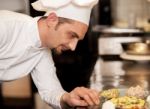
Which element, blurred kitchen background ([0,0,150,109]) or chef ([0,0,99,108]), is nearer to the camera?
chef ([0,0,99,108])

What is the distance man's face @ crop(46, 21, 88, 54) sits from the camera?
4.89 ft

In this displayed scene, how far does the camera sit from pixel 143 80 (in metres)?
1.71

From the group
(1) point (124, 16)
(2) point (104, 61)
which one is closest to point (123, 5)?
(1) point (124, 16)

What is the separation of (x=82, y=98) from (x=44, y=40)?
1.23ft

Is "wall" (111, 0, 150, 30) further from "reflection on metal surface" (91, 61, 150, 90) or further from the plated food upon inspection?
the plated food

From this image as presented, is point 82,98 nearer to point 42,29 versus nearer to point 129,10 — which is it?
point 42,29

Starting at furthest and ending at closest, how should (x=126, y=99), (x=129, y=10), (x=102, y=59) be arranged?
(x=129, y=10)
(x=102, y=59)
(x=126, y=99)

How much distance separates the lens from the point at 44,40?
160 cm

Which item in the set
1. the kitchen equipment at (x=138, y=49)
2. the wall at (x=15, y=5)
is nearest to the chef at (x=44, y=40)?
the kitchen equipment at (x=138, y=49)

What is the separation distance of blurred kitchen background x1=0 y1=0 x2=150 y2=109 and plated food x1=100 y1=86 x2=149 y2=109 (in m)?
0.16

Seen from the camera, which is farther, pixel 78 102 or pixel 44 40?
pixel 44 40

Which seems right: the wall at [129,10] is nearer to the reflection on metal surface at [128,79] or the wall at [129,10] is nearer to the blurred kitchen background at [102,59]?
the blurred kitchen background at [102,59]

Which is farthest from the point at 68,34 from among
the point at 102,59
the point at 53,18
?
the point at 102,59

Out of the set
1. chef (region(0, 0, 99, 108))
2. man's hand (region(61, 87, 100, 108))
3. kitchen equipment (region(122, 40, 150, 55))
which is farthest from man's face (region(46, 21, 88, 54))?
kitchen equipment (region(122, 40, 150, 55))
